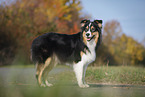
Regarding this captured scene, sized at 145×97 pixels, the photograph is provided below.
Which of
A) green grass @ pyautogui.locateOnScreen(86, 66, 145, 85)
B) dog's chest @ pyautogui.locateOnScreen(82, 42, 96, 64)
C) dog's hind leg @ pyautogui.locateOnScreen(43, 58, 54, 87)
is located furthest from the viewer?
green grass @ pyautogui.locateOnScreen(86, 66, 145, 85)

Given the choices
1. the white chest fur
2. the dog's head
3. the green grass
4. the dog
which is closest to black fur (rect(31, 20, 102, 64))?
the dog

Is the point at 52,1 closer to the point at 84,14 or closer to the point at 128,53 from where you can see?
the point at 84,14

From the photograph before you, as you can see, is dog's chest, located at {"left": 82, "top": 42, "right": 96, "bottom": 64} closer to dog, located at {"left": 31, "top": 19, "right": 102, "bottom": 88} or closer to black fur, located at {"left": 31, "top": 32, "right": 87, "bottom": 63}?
dog, located at {"left": 31, "top": 19, "right": 102, "bottom": 88}

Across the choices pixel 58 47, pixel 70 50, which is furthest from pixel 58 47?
pixel 70 50

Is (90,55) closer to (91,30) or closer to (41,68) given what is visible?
(91,30)

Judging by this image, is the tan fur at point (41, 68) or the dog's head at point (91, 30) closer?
the dog's head at point (91, 30)

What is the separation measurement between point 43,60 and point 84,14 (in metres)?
37.0

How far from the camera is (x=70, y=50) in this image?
8.02 meters

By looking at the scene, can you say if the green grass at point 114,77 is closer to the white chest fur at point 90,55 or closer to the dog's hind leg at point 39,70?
the white chest fur at point 90,55

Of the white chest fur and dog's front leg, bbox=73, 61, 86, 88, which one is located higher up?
the white chest fur

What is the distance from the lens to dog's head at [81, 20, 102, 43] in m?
7.36

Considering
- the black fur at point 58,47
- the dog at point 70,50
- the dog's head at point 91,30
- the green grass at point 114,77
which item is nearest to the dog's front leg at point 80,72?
the dog at point 70,50

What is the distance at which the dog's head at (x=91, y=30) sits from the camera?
290 inches

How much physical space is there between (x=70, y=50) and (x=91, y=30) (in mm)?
1177
